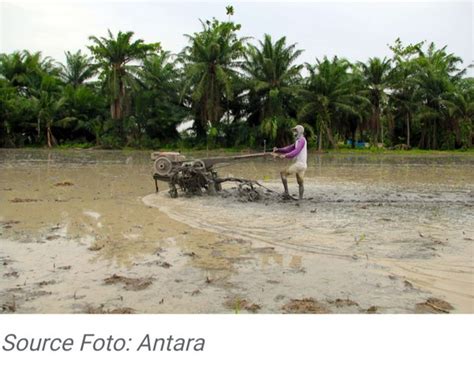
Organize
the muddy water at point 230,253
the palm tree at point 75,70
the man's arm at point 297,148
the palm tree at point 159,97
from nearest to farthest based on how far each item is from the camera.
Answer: the muddy water at point 230,253
the man's arm at point 297,148
the palm tree at point 159,97
the palm tree at point 75,70

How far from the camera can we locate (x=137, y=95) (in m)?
35.5

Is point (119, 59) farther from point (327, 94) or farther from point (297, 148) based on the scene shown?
point (297, 148)

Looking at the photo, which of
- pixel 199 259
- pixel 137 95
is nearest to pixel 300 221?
pixel 199 259

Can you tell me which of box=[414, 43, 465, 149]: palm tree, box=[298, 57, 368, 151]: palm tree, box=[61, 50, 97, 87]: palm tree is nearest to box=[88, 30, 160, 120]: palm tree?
box=[61, 50, 97, 87]: palm tree

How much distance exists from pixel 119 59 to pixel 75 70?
351 inches

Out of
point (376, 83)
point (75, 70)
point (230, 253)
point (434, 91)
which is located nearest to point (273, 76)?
point (376, 83)

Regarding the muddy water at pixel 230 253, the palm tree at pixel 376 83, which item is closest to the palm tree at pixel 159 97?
the palm tree at pixel 376 83

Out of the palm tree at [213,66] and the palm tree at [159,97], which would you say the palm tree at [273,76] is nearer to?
the palm tree at [213,66]

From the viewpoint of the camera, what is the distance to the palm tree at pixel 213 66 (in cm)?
3188

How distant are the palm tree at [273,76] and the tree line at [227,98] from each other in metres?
0.07

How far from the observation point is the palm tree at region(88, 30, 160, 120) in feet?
111

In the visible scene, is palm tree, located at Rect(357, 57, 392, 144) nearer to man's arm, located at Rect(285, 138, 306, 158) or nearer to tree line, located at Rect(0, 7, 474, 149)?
tree line, located at Rect(0, 7, 474, 149)

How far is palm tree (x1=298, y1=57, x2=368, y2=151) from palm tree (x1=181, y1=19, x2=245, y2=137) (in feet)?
16.7

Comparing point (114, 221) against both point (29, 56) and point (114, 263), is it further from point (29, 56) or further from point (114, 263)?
point (29, 56)
